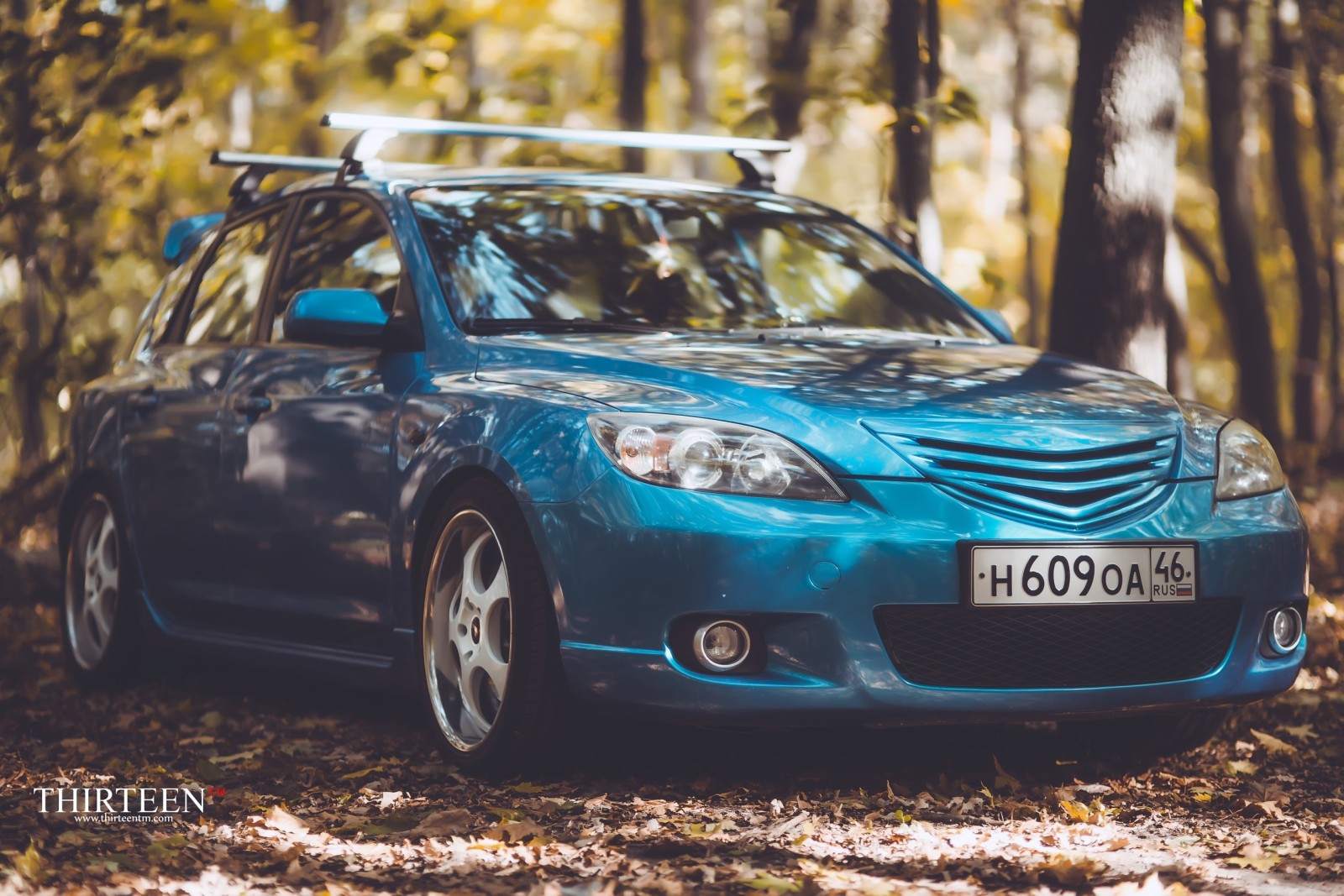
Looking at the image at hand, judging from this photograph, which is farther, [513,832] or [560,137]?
[560,137]

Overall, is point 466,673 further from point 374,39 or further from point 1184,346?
point 1184,346

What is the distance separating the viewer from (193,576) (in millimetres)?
6238

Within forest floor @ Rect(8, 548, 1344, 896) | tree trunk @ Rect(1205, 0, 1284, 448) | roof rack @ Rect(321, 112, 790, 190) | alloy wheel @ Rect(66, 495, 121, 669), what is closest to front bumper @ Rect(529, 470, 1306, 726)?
forest floor @ Rect(8, 548, 1344, 896)

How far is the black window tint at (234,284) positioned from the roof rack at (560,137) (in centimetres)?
48

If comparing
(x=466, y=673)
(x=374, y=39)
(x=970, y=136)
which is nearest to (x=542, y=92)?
(x=374, y=39)

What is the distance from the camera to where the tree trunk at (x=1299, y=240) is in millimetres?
17891

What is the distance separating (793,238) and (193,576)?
225 centimetres

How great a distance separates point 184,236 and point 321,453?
8.06 ft

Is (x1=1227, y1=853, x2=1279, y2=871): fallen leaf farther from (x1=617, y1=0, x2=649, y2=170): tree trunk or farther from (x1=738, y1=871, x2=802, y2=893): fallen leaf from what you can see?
(x1=617, y1=0, x2=649, y2=170): tree trunk

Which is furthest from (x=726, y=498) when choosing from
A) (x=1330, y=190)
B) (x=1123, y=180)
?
(x=1330, y=190)

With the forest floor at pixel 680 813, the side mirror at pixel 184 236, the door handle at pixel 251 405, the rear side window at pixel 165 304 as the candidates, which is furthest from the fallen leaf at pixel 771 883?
the side mirror at pixel 184 236

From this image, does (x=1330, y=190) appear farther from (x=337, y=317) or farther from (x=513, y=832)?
(x=513, y=832)

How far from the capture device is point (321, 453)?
5.52 m

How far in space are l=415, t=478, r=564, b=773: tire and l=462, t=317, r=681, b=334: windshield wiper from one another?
605 millimetres
